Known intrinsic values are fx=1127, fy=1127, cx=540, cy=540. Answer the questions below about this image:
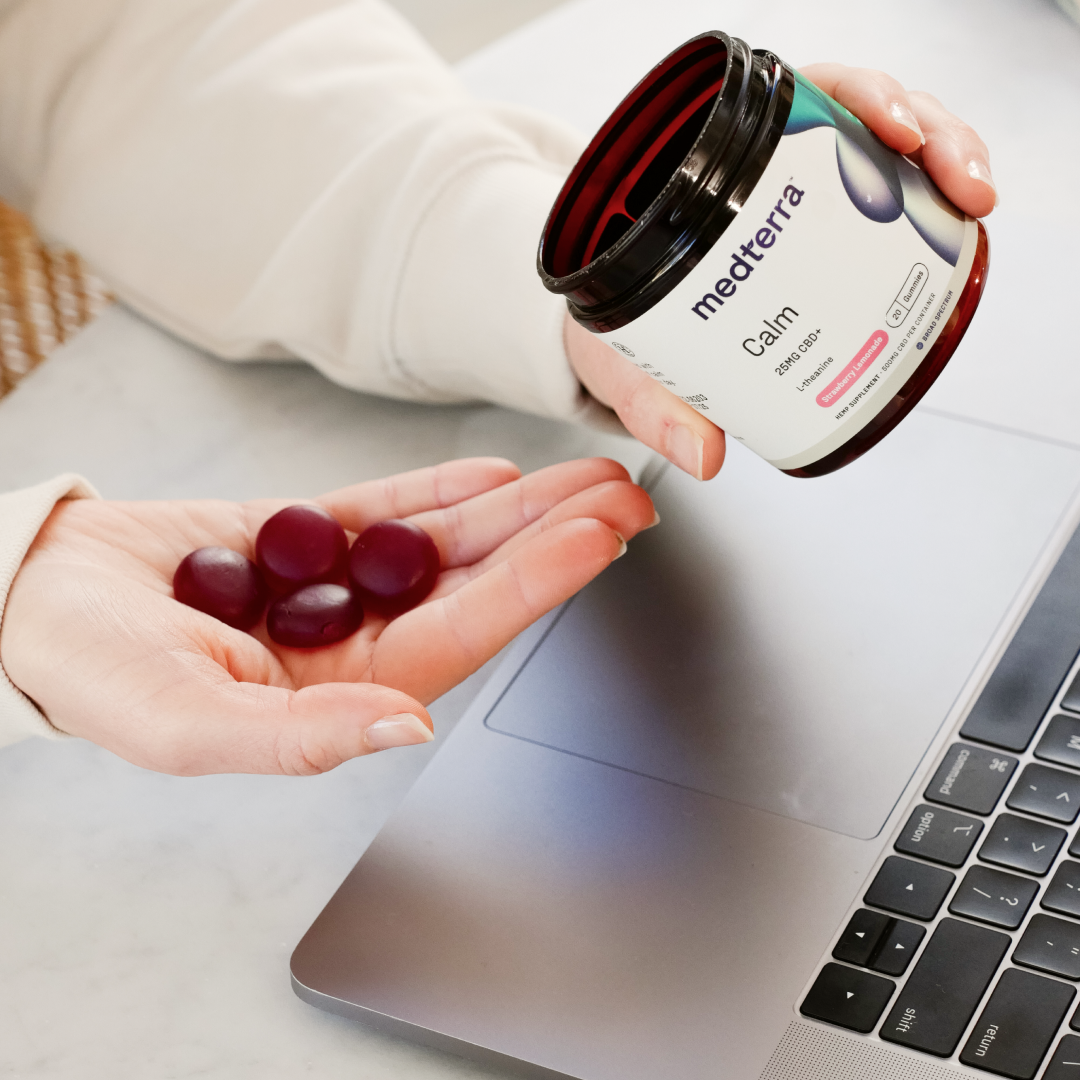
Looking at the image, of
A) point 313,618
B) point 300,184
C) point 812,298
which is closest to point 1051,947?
point 812,298

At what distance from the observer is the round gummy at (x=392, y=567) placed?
602 millimetres

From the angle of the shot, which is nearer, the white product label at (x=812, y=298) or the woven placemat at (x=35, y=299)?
the white product label at (x=812, y=298)

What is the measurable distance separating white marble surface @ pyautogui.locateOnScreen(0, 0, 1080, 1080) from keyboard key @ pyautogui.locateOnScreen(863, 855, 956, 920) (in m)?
0.18

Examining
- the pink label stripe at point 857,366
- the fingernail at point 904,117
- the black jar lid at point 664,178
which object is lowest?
the pink label stripe at point 857,366

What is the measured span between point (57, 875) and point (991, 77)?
911mm

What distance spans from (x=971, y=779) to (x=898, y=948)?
0.09 m

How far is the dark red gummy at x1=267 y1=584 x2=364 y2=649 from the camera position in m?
0.58

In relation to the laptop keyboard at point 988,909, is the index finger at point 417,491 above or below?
below

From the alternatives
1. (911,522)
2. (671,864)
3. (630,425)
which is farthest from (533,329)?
(671,864)

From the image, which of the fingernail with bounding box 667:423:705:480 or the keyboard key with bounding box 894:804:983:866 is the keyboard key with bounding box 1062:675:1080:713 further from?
the fingernail with bounding box 667:423:705:480

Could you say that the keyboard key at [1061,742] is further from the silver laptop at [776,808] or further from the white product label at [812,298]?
the white product label at [812,298]

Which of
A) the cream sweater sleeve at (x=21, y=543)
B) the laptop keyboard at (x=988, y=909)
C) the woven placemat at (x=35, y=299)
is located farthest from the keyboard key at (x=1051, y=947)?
the woven placemat at (x=35, y=299)

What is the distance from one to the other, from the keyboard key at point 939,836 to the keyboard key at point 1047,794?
21mm

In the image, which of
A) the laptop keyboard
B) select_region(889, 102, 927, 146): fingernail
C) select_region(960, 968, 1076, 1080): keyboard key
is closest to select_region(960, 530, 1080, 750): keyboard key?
the laptop keyboard
